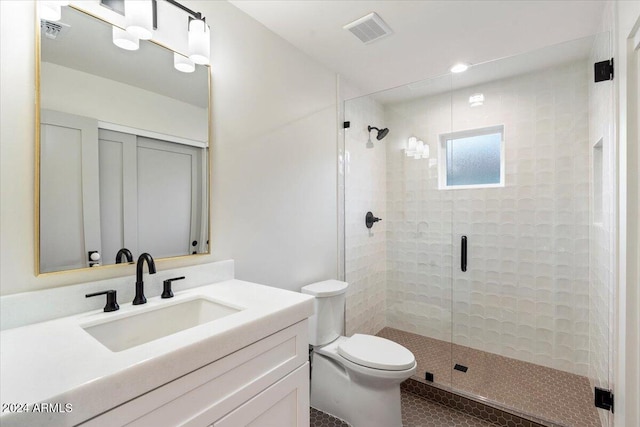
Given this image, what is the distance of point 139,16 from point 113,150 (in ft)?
1.74

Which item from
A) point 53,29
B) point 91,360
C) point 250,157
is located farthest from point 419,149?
point 91,360

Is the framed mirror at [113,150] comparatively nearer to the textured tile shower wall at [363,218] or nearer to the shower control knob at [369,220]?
the textured tile shower wall at [363,218]

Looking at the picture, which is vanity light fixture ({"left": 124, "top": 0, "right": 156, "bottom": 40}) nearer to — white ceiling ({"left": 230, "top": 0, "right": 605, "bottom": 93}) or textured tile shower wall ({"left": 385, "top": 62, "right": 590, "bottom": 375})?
white ceiling ({"left": 230, "top": 0, "right": 605, "bottom": 93})

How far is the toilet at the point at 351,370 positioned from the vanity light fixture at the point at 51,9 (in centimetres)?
179

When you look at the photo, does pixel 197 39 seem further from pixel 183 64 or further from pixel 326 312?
pixel 326 312

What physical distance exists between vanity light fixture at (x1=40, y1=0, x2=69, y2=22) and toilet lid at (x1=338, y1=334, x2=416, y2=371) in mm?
2034

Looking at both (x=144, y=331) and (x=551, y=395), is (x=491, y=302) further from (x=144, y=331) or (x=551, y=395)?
(x=144, y=331)

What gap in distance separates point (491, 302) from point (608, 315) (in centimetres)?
97

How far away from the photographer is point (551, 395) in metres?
2.03

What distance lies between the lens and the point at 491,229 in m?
2.55

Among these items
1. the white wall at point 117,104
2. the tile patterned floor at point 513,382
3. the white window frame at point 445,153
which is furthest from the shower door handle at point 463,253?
the white wall at point 117,104

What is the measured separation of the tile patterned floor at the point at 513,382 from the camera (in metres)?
1.88

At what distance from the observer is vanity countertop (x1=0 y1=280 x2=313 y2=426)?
58cm

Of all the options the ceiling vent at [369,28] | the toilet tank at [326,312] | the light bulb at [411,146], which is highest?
the ceiling vent at [369,28]
